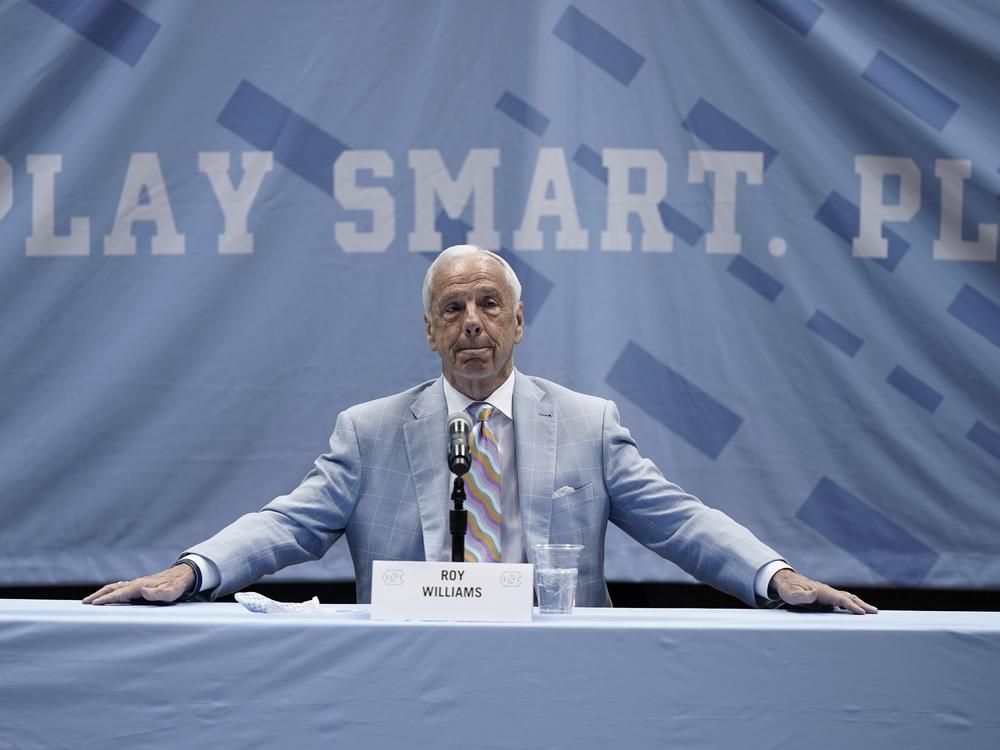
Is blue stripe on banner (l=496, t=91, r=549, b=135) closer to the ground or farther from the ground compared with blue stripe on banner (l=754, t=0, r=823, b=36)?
closer to the ground

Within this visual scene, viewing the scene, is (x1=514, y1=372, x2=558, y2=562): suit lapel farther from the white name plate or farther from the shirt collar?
the white name plate

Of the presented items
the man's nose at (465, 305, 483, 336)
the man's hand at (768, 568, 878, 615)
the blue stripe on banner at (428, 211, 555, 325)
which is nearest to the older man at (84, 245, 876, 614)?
the man's nose at (465, 305, 483, 336)

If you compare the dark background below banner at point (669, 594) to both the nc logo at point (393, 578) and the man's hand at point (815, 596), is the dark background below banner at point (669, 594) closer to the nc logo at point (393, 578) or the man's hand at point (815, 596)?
the man's hand at point (815, 596)

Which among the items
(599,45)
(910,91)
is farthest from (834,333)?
(599,45)

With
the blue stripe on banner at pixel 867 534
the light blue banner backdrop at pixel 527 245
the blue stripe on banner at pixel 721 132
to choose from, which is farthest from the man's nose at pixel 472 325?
the blue stripe on banner at pixel 867 534

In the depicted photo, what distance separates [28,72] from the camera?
247cm

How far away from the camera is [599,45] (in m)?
2.50

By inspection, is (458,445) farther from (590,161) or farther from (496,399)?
(590,161)

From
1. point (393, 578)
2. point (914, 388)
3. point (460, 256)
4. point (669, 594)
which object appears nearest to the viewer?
point (393, 578)

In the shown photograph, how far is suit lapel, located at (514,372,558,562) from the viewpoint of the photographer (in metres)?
1.88

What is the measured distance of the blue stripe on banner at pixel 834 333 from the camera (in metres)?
2.43

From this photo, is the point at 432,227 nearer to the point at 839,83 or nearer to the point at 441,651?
the point at 839,83

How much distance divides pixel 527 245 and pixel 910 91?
36.8 inches

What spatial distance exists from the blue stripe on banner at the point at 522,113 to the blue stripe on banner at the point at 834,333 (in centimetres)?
75
